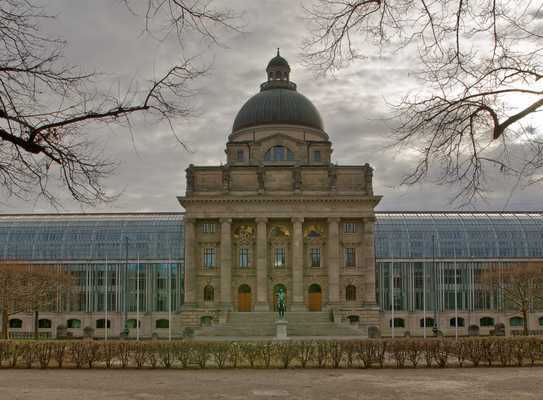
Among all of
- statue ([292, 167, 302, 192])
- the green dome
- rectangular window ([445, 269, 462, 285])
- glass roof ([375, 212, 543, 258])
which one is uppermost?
the green dome

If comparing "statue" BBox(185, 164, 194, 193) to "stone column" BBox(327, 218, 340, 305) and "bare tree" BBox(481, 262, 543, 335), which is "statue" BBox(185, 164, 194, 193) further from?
"bare tree" BBox(481, 262, 543, 335)

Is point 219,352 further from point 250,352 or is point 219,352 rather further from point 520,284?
point 520,284

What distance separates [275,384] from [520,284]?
52428mm

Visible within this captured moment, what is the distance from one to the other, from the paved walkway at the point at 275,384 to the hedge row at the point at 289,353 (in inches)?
61.7

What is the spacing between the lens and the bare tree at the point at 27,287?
215 feet

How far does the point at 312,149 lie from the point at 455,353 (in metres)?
51.0

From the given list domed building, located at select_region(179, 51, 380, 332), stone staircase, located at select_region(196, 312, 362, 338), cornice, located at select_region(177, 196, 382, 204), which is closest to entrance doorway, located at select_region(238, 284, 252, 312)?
domed building, located at select_region(179, 51, 380, 332)

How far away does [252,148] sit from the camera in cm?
8119

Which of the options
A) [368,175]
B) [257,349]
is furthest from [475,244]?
[257,349]

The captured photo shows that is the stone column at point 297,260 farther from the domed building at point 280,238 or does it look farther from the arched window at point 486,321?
the arched window at point 486,321

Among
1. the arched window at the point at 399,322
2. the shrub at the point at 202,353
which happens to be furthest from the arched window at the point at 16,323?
the shrub at the point at 202,353

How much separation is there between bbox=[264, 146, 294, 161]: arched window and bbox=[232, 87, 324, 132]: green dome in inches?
164

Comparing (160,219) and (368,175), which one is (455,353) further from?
(160,219)

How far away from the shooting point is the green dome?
84.5 m
